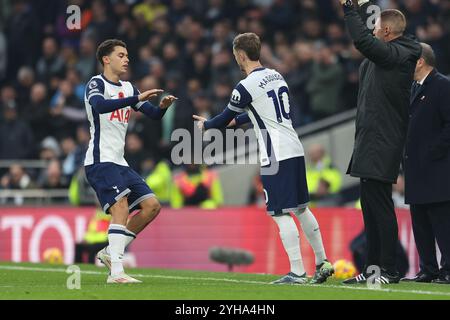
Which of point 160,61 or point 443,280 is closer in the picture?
point 443,280

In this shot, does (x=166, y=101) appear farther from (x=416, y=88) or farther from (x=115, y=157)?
(x=416, y=88)

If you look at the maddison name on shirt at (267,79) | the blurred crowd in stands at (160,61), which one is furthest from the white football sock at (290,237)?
the blurred crowd in stands at (160,61)

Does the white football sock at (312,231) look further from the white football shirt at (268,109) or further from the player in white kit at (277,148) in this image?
the white football shirt at (268,109)

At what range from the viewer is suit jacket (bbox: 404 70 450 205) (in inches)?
450

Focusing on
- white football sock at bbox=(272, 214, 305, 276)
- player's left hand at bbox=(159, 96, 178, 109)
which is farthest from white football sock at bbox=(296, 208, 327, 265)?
player's left hand at bbox=(159, 96, 178, 109)

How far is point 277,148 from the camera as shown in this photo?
34.8ft

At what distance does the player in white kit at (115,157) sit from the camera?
10.9 m

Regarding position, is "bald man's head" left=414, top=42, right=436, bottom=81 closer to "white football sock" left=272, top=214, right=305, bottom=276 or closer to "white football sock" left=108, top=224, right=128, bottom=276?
"white football sock" left=272, top=214, right=305, bottom=276

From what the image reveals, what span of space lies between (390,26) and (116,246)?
3050mm

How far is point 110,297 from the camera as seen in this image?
30.6ft

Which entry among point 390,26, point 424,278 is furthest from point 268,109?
point 424,278

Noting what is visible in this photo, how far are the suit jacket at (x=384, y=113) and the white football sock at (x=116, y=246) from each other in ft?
6.83

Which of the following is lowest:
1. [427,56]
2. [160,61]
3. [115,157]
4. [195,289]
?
[195,289]

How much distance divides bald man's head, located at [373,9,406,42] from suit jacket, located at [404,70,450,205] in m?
1.07
